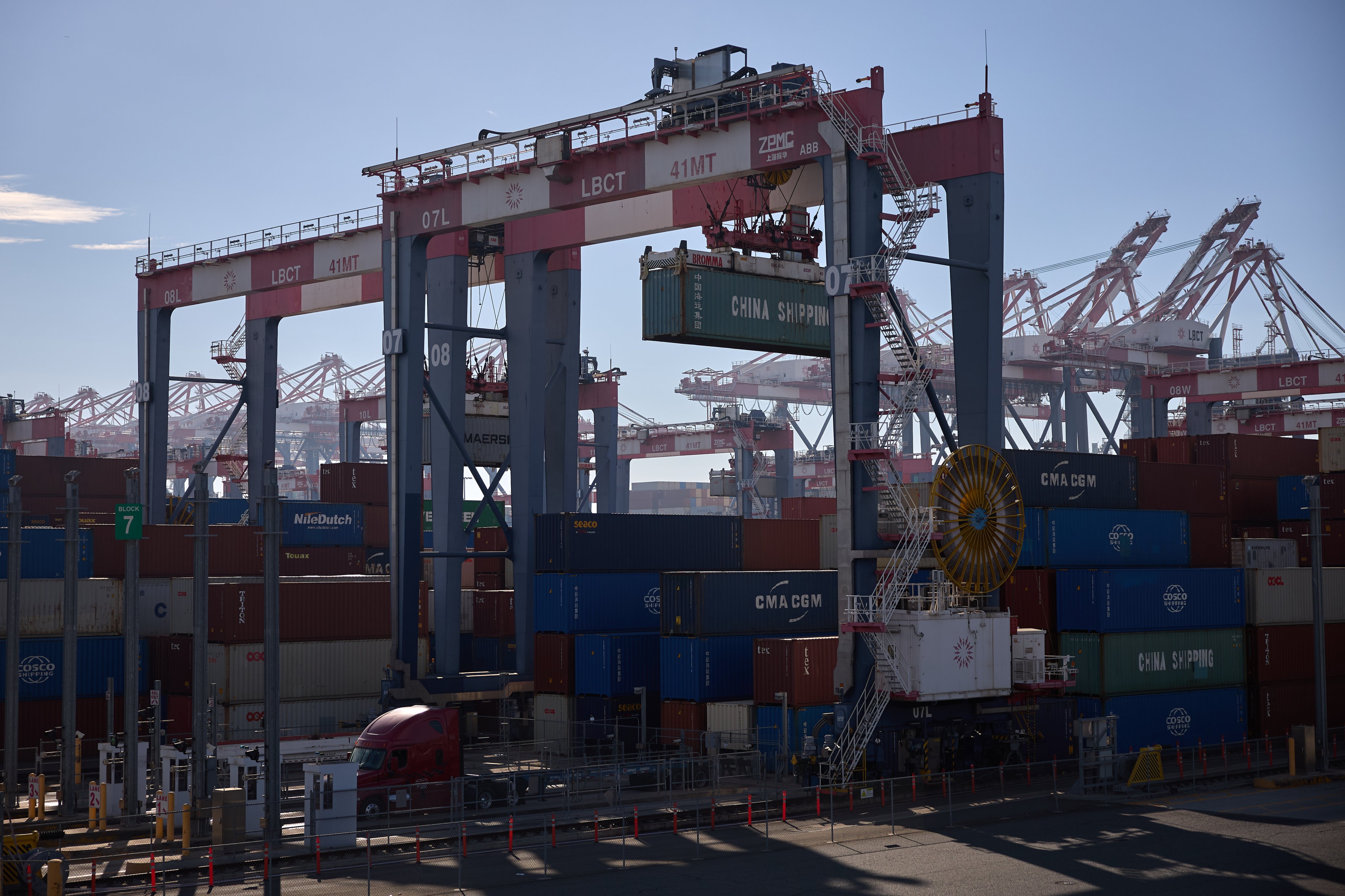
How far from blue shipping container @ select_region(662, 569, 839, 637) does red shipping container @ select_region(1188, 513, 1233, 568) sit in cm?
1388

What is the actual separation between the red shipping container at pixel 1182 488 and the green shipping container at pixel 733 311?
500 inches

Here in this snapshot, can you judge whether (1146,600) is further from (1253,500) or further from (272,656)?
(272,656)

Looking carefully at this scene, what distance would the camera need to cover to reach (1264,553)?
4941 centimetres

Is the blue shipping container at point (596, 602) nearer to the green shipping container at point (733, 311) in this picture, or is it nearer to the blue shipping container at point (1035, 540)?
the green shipping container at point (733, 311)

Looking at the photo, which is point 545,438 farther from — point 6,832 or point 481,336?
Result: point 6,832

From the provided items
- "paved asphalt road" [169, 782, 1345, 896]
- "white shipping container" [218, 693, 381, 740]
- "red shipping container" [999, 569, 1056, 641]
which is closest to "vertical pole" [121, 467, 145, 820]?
"white shipping container" [218, 693, 381, 740]

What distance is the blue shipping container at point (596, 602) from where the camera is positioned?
1734 inches

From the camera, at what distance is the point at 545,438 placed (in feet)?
174

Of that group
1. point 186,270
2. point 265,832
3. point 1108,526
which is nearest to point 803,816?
point 265,832

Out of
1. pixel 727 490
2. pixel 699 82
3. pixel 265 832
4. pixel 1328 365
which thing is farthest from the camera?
pixel 727 490

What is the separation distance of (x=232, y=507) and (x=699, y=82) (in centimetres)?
5104

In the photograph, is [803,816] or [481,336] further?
[481,336]

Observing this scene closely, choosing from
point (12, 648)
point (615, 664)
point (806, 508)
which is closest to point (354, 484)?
point (806, 508)

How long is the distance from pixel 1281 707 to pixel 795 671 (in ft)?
59.9
